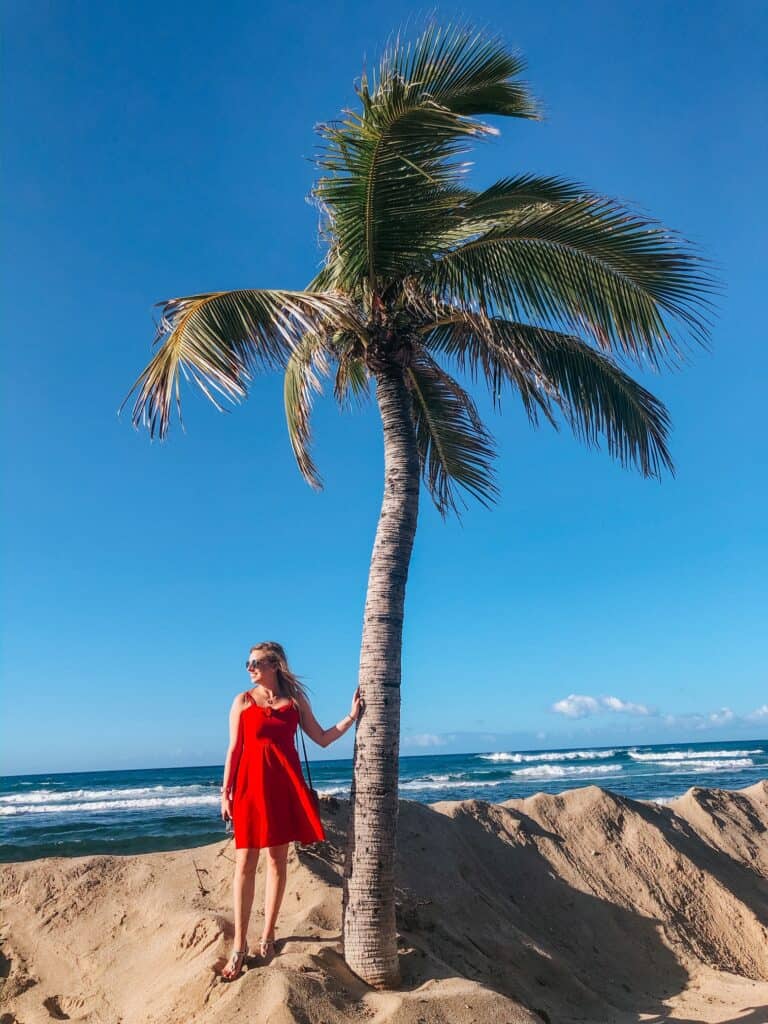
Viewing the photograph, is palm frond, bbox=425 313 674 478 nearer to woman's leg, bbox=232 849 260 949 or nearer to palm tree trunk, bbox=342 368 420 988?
palm tree trunk, bbox=342 368 420 988

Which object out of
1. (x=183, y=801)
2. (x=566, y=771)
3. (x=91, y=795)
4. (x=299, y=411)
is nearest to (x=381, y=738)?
(x=299, y=411)

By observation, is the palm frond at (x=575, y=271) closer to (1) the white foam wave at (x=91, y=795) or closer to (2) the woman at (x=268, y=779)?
(2) the woman at (x=268, y=779)

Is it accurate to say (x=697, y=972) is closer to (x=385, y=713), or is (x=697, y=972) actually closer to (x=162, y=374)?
(x=385, y=713)

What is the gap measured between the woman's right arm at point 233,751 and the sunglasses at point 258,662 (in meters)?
0.23

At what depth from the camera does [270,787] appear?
5328 mm

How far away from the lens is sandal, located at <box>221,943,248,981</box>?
488 cm

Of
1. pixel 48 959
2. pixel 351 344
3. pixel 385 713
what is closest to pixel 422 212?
pixel 351 344

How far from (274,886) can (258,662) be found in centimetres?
146

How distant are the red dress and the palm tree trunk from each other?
0.37 meters

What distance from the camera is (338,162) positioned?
564 cm

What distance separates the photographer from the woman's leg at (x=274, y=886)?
5.25 m

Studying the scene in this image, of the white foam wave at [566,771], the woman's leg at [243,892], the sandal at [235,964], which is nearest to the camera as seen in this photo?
the sandal at [235,964]

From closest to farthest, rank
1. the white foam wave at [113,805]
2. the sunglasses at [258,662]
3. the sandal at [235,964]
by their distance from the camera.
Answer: the sandal at [235,964] < the sunglasses at [258,662] < the white foam wave at [113,805]

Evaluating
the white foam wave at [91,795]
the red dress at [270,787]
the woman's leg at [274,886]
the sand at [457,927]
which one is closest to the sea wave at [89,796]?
the white foam wave at [91,795]
